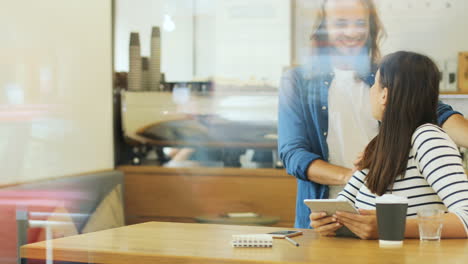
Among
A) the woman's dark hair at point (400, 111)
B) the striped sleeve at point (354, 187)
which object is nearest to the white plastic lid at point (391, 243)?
the woman's dark hair at point (400, 111)

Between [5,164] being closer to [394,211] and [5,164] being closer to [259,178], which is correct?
[259,178]

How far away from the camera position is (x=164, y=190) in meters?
3.90

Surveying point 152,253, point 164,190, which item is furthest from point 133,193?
point 152,253

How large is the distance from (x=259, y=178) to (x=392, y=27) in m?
1.01

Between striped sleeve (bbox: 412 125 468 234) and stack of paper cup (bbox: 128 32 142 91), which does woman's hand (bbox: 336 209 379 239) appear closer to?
striped sleeve (bbox: 412 125 468 234)

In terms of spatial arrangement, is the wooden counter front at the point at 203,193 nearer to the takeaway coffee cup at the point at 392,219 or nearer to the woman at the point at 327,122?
the woman at the point at 327,122

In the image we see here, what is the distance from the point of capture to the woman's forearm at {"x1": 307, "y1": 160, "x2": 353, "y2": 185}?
2.24 metres

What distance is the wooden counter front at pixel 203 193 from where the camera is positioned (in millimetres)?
3744

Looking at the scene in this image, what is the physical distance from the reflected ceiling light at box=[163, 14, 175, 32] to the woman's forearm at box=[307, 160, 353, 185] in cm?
179

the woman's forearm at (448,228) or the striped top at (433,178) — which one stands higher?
the striped top at (433,178)

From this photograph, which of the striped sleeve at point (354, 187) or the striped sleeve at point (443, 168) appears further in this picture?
the striped sleeve at point (354, 187)

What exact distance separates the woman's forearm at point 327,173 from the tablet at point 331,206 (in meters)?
0.58

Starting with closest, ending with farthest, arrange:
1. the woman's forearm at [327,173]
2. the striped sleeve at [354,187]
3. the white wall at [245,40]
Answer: the striped sleeve at [354,187] < the woman's forearm at [327,173] < the white wall at [245,40]

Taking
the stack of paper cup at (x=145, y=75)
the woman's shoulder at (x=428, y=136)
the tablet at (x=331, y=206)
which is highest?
the stack of paper cup at (x=145, y=75)
